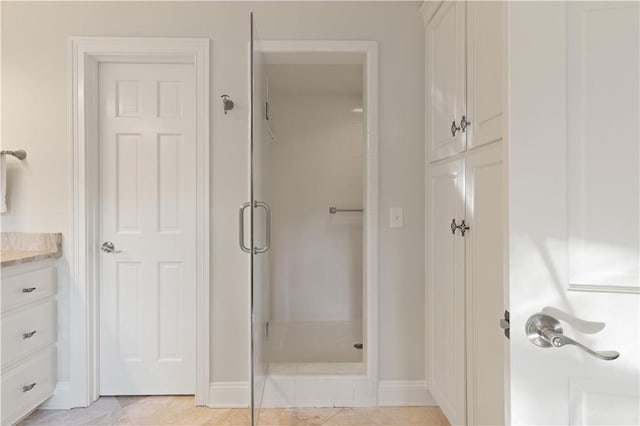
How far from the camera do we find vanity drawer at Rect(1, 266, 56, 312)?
5.68 feet

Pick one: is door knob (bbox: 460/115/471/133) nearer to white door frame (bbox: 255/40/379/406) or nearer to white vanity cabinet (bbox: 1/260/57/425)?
white door frame (bbox: 255/40/379/406)

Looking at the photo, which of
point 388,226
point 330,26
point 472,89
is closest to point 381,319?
point 388,226

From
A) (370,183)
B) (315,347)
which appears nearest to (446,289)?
(370,183)

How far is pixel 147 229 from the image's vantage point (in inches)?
88.5

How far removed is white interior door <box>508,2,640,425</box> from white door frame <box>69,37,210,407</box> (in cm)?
170

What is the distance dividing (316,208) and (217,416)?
6.36ft

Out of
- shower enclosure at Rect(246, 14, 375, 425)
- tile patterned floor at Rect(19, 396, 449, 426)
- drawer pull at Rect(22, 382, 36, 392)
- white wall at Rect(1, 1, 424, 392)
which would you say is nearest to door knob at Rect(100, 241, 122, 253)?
white wall at Rect(1, 1, 424, 392)

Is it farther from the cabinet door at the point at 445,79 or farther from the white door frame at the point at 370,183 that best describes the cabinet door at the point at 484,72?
the white door frame at the point at 370,183

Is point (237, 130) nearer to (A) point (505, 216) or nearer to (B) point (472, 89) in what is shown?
(B) point (472, 89)

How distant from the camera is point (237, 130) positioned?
83.8 inches

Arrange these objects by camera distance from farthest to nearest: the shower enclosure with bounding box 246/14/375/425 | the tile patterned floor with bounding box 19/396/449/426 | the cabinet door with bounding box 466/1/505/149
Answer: the shower enclosure with bounding box 246/14/375/425 < the tile patterned floor with bounding box 19/396/449/426 < the cabinet door with bounding box 466/1/505/149

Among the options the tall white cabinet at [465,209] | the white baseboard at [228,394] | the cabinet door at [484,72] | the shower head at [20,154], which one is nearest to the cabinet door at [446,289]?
the tall white cabinet at [465,209]

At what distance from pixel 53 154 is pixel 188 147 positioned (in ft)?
2.47

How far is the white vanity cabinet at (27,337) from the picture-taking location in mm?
1735
